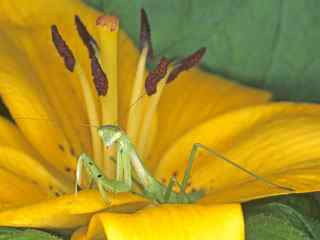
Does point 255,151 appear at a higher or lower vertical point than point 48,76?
lower


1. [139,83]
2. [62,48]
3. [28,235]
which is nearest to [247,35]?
[139,83]

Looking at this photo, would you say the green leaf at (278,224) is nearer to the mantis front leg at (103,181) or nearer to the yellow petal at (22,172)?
the mantis front leg at (103,181)

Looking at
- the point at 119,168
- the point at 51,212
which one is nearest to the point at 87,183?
the point at 119,168

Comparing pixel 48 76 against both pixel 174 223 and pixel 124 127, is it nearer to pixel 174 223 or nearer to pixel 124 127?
pixel 124 127

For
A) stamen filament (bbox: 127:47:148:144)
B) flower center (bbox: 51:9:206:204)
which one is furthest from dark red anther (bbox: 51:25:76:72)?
stamen filament (bbox: 127:47:148:144)

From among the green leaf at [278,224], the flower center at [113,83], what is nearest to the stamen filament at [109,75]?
the flower center at [113,83]
